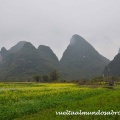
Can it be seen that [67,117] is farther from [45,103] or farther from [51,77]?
[51,77]

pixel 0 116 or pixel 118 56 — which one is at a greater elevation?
pixel 118 56

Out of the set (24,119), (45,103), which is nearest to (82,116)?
(24,119)

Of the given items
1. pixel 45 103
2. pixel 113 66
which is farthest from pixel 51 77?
pixel 45 103

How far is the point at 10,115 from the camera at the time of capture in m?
16.9

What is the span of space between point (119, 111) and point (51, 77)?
94.9 metres

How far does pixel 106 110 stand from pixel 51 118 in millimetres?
3522

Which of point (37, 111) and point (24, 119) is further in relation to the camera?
point (37, 111)

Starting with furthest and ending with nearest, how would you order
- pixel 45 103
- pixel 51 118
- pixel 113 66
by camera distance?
pixel 113 66 → pixel 45 103 → pixel 51 118

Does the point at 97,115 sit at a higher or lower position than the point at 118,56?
lower

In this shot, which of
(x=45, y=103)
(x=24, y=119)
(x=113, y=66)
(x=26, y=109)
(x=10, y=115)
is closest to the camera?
(x=24, y=119)

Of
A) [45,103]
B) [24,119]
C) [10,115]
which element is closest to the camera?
[24,119]

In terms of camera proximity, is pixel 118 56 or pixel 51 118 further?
pixel 118 56

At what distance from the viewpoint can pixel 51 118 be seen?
1448 cm

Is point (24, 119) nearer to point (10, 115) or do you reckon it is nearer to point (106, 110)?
point (10, 115)
